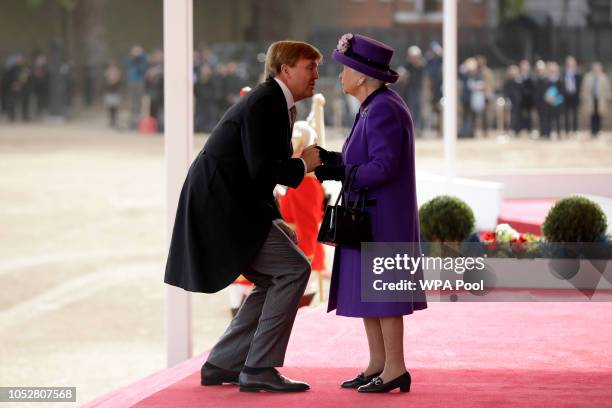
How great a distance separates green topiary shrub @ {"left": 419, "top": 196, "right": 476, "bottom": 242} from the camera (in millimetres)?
8727

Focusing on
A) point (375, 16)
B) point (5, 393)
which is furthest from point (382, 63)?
point (375, 16)

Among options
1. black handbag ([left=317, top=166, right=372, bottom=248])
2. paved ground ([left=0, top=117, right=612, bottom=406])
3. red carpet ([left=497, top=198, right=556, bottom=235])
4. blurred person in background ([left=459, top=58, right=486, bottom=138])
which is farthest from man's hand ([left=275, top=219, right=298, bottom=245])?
blurred person in background ([left=459, top=58, right=486, bottom=138])

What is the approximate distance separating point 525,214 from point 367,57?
6766 millimetres

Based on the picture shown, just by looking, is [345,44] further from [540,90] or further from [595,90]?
[595,90]

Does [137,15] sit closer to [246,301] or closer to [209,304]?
[209,304]

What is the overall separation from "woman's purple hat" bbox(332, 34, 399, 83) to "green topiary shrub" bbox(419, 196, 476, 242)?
12.4 feet

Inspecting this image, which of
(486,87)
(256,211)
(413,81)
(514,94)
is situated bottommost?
(514,94)

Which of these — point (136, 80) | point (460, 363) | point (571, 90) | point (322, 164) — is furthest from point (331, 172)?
point (136, 80)

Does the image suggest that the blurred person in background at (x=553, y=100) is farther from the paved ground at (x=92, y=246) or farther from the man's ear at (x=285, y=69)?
the man's ear at (x=285, y=69)

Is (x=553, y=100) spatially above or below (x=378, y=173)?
below

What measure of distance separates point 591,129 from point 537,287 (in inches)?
840

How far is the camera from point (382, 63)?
5.02m

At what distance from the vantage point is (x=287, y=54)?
16.6 ft

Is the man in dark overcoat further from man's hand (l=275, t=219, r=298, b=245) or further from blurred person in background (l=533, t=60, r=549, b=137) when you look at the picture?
blurred person in background (l=533, t=60, r=549, b=137)
